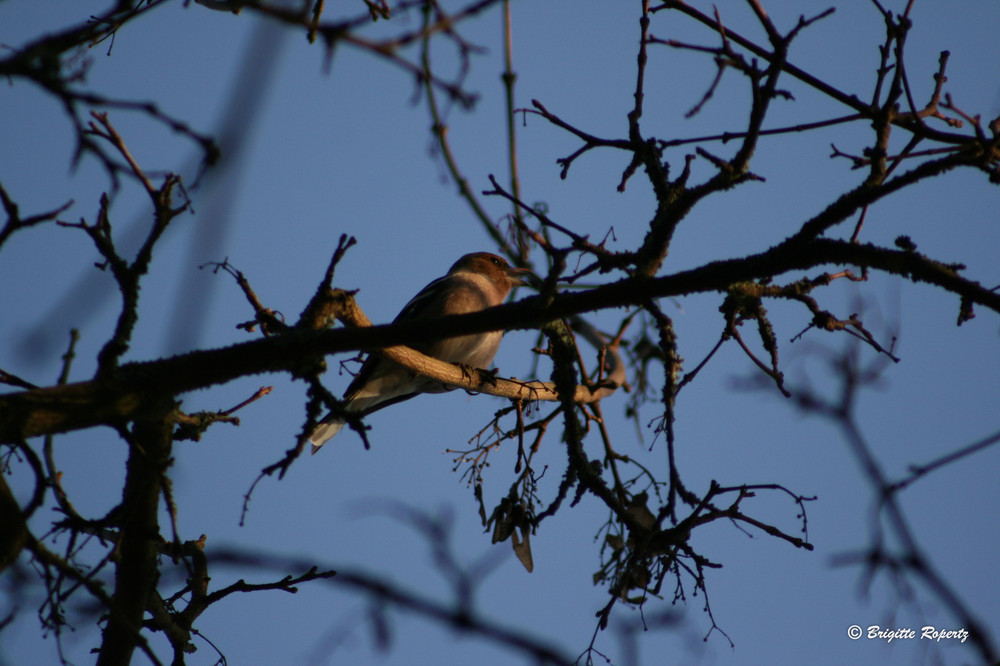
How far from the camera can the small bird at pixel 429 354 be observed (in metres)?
6.30

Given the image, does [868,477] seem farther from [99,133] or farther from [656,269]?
[99,133]

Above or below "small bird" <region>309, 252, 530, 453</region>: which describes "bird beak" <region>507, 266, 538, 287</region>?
above

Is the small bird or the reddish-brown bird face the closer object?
the small bird

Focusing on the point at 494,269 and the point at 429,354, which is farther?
the point at 494,269

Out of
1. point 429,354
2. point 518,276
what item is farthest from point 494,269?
point 429,354

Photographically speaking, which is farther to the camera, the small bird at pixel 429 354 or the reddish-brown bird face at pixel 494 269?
the reddish-brown bird face at pixel 494 269

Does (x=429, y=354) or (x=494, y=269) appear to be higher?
(x=494, y=269)

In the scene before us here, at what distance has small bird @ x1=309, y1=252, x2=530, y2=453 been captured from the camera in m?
6.30

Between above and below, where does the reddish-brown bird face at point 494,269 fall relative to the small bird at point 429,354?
above

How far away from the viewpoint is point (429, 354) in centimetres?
655

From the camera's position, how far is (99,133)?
9.13ft

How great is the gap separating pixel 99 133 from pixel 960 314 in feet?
11.2

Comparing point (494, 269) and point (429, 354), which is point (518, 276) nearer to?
point (494, 269)

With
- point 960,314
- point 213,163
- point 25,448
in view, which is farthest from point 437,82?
point 960,314
